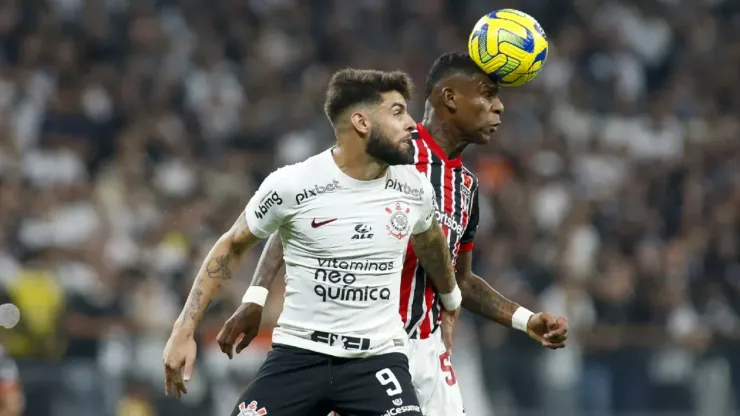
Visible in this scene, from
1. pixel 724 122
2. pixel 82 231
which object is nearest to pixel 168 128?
pixel 82 231

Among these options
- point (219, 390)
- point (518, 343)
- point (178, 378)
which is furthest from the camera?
point (518, 343)

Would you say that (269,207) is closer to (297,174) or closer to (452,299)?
(297,174)

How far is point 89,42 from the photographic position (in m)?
15.4

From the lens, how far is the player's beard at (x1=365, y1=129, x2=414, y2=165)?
6100 millimetres

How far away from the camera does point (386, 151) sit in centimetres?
611

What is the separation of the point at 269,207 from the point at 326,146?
8.87m

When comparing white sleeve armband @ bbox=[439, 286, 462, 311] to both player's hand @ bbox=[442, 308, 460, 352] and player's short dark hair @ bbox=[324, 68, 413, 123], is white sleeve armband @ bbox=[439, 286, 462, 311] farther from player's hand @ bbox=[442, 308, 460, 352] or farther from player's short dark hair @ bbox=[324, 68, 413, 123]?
player's short dark hair @ bbox=[324, 68, 413, 123]

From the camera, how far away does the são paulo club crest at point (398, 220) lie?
6168mm

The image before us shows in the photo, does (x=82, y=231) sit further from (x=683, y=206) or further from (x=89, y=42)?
(x=683, y=206)

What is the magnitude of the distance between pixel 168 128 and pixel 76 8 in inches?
84.3

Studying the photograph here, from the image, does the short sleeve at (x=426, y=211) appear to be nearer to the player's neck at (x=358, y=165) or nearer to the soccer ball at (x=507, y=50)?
the player's neck at (x=358, y=165)

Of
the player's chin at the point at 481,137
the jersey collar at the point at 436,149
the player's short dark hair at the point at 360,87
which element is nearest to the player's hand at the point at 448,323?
the jersey collar at the point at 436,149

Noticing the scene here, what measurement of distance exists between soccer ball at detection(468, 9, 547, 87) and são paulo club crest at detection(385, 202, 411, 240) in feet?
3.78

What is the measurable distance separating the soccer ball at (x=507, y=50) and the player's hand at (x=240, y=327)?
5.70 feet
